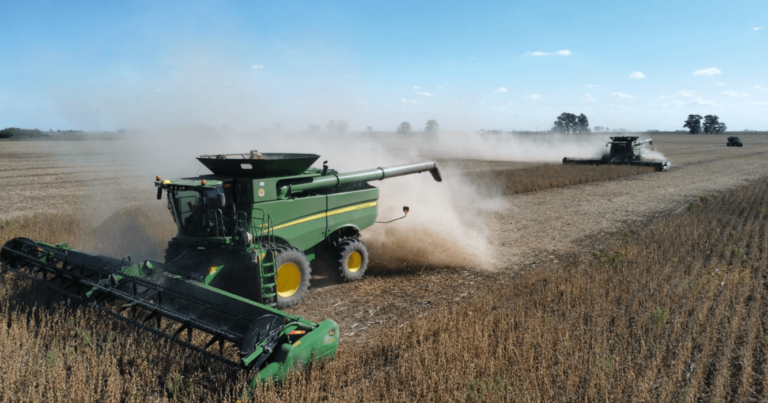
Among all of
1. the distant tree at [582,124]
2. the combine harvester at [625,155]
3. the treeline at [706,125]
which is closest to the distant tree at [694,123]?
the treeline at [706,125]

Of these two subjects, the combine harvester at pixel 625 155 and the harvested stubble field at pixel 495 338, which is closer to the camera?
the harvested stubble field at pixel 495 338

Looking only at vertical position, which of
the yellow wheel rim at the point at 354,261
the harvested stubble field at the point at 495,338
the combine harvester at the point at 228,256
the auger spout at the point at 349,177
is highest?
the auger spout at the point at 349,177

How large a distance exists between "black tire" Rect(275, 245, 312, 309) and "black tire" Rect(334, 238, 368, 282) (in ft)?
3.36

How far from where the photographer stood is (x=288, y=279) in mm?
6766

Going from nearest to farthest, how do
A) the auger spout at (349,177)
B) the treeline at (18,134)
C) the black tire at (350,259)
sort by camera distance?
the auger spout at (349,177)
the black tire at (350,259)
the treeline at (18,134)

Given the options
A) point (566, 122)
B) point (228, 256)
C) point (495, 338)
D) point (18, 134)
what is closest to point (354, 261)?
point (228, 256)

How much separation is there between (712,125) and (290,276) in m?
177

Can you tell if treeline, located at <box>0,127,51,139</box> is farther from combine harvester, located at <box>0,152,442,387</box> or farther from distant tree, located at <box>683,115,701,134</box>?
distant tree, located at <box>683,115,701,134</box>

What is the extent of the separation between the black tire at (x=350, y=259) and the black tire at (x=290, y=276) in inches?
40.3

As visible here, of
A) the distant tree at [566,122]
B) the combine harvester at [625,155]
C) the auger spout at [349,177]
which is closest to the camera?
the auger spout at [349,177]

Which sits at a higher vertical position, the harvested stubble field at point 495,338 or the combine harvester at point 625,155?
the combine harvester at point 625,155

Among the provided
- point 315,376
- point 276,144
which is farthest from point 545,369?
point 276,144

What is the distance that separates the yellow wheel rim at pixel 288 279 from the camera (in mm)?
6629

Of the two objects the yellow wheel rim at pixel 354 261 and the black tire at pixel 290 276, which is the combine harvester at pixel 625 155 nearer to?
the yellow wheel rim at pixel 354 261
